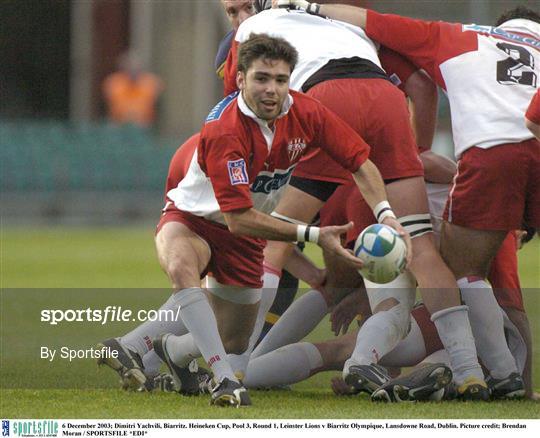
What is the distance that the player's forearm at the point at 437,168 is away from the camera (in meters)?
6.74

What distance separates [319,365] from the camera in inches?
240

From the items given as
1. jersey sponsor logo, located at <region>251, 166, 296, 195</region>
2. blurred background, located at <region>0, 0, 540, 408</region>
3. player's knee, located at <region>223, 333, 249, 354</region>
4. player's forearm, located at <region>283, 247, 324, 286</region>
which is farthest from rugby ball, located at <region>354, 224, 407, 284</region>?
blurred background, located at <region>0, 0, 540, 408</region>

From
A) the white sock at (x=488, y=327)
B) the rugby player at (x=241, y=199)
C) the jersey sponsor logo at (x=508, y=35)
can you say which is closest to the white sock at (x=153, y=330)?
the rugby player at (x=241, y=199)

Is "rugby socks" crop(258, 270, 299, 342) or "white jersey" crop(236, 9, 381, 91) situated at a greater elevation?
"white jersey" crop(236, 9, 381, 91)

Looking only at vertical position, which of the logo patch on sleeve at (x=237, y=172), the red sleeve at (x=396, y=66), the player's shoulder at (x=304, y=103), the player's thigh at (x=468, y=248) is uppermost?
the player's shoulder at (x=304, y=103)

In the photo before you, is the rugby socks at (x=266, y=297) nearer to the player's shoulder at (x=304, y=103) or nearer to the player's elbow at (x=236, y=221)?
the player's elbow at (x=236, y=221)

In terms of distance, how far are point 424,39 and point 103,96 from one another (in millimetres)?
18407

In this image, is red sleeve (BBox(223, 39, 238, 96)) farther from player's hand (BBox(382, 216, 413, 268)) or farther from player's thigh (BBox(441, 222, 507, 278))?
player's thigh (BBox(441, 222, 507, 278))

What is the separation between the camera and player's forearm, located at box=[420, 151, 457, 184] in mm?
6742

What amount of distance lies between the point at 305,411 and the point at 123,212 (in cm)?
1683

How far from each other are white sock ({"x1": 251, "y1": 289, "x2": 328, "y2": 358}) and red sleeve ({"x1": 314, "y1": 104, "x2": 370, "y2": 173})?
3.64 feet

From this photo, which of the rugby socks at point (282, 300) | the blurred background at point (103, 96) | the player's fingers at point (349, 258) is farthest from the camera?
the blurred background at point (103, 96)

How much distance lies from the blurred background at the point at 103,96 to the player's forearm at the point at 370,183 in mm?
14158
